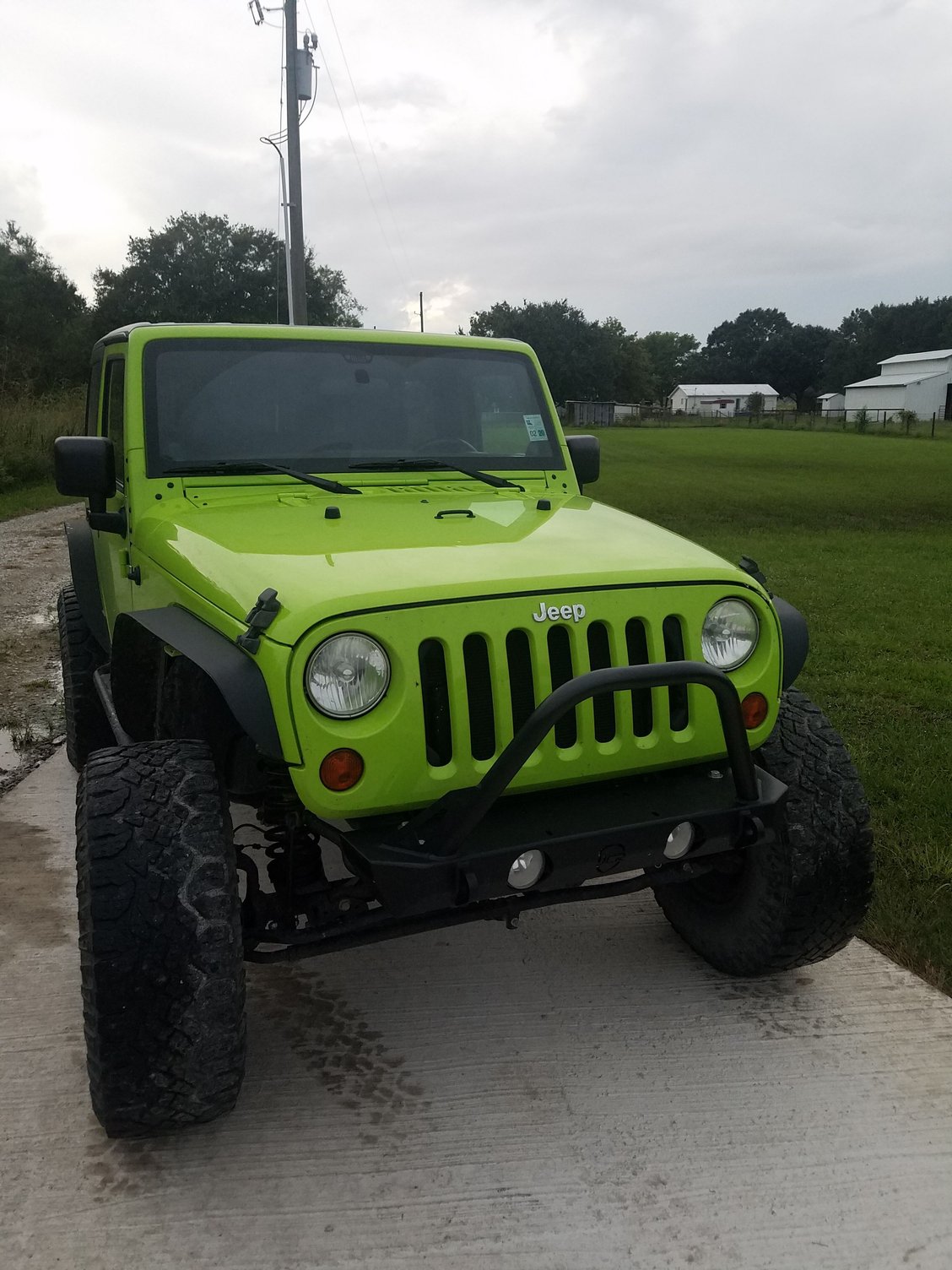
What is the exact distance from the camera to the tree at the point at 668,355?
119 meters

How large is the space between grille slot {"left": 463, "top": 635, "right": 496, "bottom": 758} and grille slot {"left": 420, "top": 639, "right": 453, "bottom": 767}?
5 cm

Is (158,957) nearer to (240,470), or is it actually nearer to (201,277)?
(240,470)

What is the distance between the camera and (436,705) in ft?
7.68

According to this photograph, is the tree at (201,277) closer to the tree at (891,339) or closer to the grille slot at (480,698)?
the grille slot at (480,698)

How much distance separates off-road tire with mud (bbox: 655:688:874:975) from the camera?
111 inches

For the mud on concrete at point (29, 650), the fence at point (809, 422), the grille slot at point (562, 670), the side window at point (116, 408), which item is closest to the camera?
the grille slot at point (562, 670)

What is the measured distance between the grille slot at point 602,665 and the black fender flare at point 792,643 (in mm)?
601

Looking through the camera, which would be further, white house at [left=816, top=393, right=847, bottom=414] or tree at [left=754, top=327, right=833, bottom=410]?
tree at [left=754, top=327, right=833, bottom=410]

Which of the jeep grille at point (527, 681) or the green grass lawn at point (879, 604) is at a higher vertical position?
the jeep grille at point (527, 681)

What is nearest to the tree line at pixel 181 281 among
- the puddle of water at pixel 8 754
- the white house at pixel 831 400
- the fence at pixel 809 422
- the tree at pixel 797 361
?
the fence at pixel 809 422

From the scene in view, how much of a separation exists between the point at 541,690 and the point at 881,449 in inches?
1291

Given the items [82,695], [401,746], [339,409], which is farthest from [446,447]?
[82,695]

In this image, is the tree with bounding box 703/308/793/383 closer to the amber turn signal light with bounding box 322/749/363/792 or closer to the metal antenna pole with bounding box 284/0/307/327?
the metal antenna pole with bounding box 284/0/307/327

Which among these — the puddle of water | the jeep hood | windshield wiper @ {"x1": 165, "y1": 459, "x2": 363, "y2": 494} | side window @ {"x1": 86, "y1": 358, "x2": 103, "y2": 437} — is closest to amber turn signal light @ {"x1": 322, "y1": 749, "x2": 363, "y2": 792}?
the jeep hood
